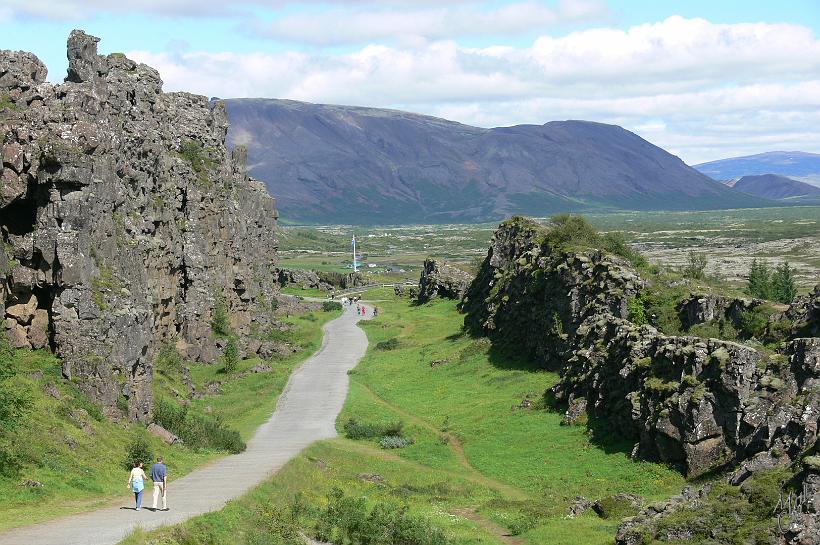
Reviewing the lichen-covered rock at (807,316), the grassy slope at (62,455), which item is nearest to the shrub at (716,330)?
the lichen-covered rock at (807,316)

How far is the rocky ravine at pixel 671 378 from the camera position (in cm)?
4391

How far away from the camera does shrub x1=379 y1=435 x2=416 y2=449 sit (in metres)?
62.3

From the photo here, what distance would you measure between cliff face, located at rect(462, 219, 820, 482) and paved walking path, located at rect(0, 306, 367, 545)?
52.6 feet

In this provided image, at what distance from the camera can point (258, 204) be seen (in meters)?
123

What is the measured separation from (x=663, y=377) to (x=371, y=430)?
19.7 m

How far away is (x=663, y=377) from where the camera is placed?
5381 cm

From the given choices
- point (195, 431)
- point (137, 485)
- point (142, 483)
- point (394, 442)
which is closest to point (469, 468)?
point (394, 442)

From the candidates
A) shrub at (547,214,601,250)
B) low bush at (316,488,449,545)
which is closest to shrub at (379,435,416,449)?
low bush at (316,488,449,545)

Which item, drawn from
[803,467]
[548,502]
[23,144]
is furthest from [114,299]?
[803,467]

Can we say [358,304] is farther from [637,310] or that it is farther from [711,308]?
[711,308]

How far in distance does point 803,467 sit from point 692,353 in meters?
17.9

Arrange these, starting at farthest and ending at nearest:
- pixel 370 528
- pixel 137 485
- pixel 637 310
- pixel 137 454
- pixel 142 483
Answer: pixel 637 310
pixel 137 454
pixel 370 528
pixel 142 483
pixel 137 485

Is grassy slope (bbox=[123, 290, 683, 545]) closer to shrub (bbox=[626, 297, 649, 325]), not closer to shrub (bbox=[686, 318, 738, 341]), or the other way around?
shrub (bbox=[626, 297, 649, 325])

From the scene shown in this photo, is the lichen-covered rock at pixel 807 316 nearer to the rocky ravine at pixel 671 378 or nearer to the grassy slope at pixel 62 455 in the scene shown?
the rocky ravine at pixel 671 378
